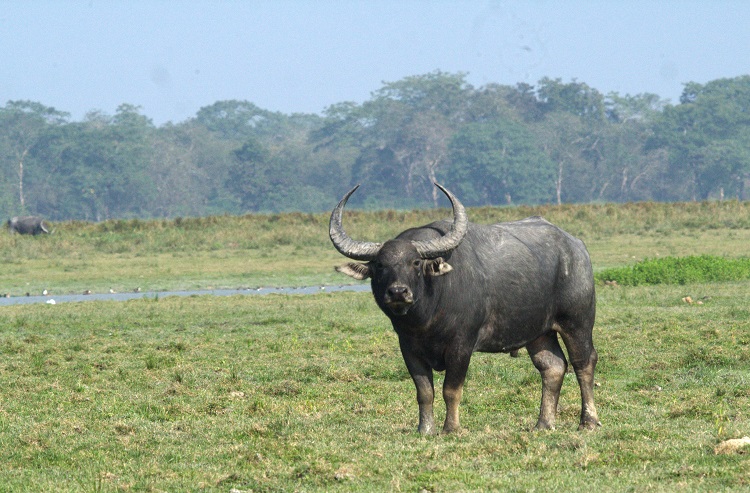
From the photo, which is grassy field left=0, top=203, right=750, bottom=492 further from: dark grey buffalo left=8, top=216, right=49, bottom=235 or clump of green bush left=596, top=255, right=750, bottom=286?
dark grey buffalo left=8, top=216, right=49, bottom=235

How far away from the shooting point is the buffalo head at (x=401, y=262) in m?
7.45

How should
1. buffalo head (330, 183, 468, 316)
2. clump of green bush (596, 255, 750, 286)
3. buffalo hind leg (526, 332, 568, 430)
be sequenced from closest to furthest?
buffalo head (330, 183, 468, 316), buffalo hind leg (526, 332, 568, 430), clump of green bush (596, 255, 750, 286)

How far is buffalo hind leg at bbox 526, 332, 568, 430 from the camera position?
27.8 feet

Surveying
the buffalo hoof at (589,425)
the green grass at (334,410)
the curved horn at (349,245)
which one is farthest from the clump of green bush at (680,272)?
the curved horn at (349,245)

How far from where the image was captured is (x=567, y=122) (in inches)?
3435

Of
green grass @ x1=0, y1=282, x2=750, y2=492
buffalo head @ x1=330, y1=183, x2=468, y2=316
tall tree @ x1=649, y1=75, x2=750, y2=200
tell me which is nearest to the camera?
green grass @ x1=0, y1=282, x2=750, y2=492

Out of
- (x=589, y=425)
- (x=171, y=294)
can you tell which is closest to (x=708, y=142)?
(x=171, y=294)

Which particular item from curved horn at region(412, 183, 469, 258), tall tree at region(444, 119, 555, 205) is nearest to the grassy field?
curved horn at region(412, 183, 469, 258)

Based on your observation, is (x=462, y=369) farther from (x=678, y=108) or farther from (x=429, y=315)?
(x=678, y=108)

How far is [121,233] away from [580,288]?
2891 cm

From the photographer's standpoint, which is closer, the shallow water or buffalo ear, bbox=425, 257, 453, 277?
buffalo ear, bbox=425, 257, 453, 277

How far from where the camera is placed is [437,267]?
25.3 ft

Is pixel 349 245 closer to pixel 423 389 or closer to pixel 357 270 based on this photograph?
pixel 357 270

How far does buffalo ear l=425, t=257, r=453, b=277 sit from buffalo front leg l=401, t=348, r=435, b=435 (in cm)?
66
